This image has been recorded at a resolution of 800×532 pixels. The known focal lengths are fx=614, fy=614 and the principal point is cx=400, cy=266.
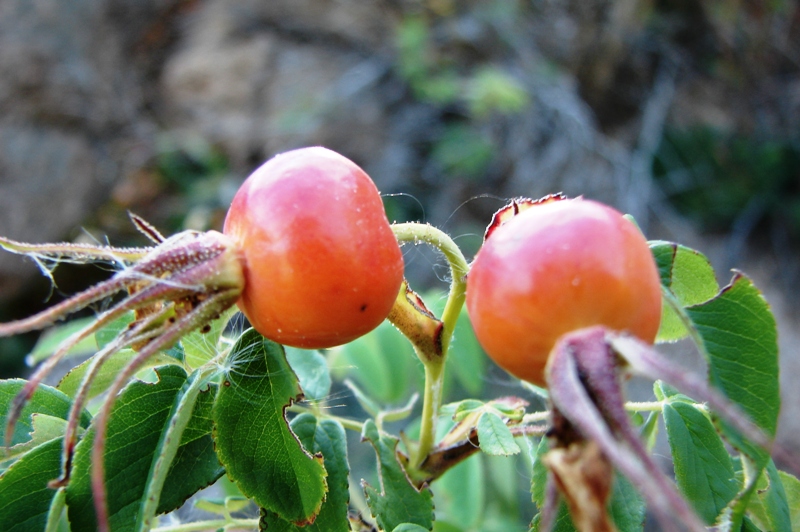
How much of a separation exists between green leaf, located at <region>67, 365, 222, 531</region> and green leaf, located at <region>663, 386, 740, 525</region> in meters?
0.54

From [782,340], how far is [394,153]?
11.1 feet

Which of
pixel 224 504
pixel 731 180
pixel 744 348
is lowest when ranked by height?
pixel 731 180

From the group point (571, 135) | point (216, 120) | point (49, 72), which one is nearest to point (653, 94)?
point (571, 135)

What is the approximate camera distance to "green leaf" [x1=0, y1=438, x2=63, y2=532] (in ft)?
2.10

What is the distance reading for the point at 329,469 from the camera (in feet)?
2.66

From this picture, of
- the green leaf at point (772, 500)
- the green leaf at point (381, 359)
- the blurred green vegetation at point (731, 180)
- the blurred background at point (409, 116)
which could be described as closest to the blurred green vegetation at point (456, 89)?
the blurred background at point (409, 116)

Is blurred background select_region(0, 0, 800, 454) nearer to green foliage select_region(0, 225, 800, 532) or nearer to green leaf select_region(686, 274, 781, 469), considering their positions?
green foliage select_region(0, 225, 800, 532)

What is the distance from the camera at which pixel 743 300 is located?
0.69 meters

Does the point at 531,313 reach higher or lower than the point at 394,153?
higher

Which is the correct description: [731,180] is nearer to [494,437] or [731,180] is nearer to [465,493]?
[465,493]

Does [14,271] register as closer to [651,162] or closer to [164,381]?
[164,381]

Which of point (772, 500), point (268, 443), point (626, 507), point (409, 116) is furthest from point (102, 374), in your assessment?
point (409, 116)

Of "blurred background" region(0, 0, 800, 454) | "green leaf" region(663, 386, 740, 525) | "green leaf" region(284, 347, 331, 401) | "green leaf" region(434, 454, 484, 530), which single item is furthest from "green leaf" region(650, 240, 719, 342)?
"blurred background" region(0, 0, 800, 454)

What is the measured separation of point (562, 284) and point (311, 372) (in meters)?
0.53
